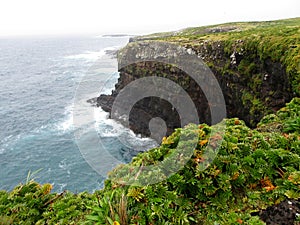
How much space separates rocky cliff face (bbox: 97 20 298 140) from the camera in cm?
2388

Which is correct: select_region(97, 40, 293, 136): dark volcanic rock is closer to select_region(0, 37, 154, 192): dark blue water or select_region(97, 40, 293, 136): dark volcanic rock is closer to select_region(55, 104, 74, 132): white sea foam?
select_region(0, 37, 154, 192): dark blue water

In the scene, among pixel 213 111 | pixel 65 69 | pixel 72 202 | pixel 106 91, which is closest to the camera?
pixel 72 202

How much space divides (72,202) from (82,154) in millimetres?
29496

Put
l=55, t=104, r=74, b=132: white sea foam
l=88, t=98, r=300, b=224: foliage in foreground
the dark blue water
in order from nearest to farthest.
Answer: l=88, t=98, r=300, b=224: foliage in foreground
the dark blue water
l=55, t=104, r=74, b=132: white sea foam

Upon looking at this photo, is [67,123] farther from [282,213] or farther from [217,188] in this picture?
[282,213]

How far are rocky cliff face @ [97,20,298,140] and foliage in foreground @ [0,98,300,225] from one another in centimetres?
1243

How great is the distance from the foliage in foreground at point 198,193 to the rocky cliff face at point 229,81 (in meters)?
12.4

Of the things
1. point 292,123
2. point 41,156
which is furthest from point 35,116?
point 292,123

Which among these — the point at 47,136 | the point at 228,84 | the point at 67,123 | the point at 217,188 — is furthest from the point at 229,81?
the point at 67,123

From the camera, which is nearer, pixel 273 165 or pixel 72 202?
pixel 273 165

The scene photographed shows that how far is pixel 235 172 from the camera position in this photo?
8.41 m

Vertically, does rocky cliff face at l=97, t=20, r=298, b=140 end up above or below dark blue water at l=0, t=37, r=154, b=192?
above

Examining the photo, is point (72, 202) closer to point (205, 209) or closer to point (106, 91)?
point (205, 209)

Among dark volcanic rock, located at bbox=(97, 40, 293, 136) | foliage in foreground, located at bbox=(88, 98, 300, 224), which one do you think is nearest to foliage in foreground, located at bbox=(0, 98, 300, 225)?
foliage in foreground, located at bbox=(88, 98, 300, 224)
